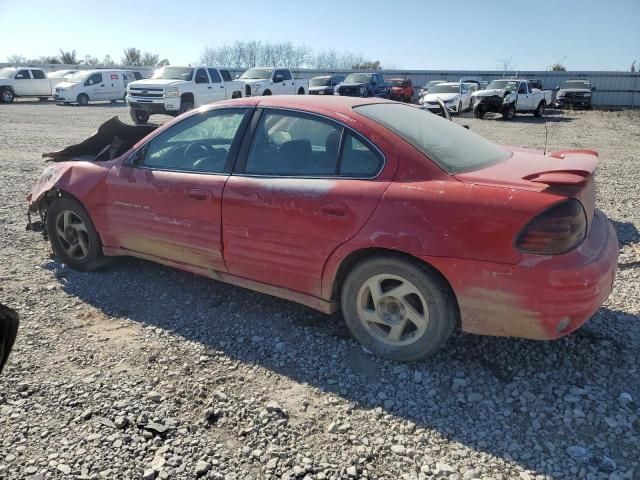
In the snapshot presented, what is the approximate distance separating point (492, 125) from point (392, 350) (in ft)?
63.7

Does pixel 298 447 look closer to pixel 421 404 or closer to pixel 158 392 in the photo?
pixel 421 404

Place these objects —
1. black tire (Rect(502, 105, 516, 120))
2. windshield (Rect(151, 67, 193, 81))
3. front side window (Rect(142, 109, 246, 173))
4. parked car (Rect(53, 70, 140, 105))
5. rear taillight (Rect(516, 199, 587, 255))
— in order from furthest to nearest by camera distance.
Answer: parked car (Rect(53, 70, 140, 105)) < black tire (Rect(502, 105, 516, 120)) < windshield (Rect(151, 67, 193, 81)) < front side window (Rect(142, 109, 246, 173)) < rear taillight (Rect(516, 199, 587, 255))

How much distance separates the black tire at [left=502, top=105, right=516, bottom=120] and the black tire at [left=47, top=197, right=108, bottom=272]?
21.7 metres

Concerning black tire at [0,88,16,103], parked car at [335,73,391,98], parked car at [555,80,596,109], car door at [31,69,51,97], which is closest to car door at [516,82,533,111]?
parked car at [555,80,596,109]

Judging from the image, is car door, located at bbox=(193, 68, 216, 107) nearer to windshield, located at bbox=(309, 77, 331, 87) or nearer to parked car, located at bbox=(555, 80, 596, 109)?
windshield, located at bbox=(309, 77, 331, 87)

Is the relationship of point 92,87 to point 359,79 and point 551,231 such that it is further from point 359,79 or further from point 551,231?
point 551,231

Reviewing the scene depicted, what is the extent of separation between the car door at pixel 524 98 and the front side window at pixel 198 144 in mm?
23073

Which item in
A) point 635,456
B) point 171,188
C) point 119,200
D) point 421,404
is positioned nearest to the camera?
point 635,456

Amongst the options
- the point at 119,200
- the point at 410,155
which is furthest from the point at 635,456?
the point at 119,200

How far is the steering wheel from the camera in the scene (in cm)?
383

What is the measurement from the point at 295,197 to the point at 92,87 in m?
29.6

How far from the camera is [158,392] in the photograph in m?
2.96

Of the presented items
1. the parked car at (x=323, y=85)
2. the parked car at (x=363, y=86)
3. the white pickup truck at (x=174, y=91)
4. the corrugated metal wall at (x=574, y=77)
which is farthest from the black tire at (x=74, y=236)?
the corrugated metal wall at (x=574, y=77)

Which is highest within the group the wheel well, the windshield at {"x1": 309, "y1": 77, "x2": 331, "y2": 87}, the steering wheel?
the windshield at {"x1": 309, "y1": 77, "x2": 331, "y2": 87}
